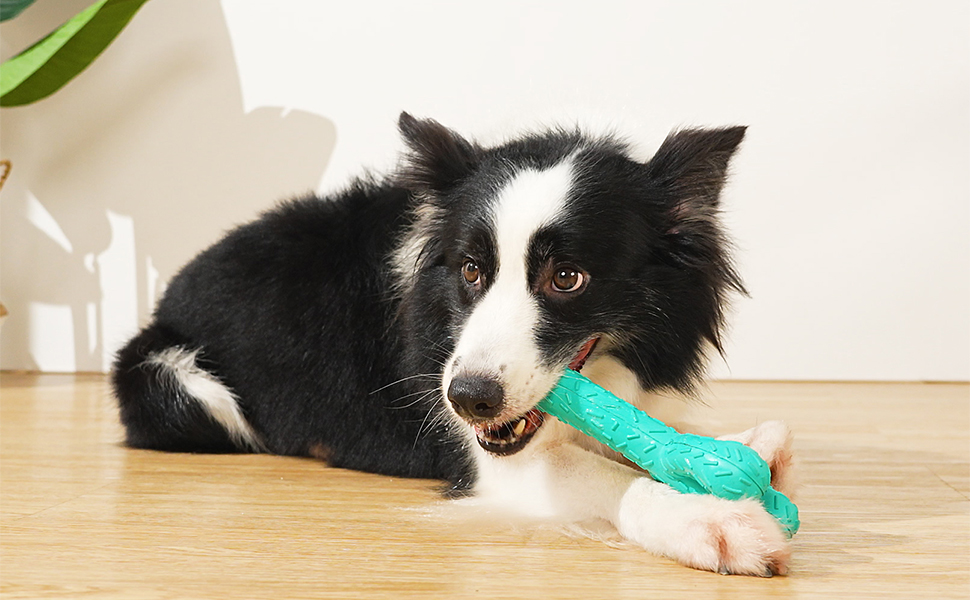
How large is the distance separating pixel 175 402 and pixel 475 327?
4.00 ft

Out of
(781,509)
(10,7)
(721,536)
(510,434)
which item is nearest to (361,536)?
(510,434)

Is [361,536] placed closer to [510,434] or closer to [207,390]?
[510,434]

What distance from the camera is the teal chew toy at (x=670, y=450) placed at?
151 centimetres

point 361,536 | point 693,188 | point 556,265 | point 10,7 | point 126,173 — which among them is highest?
point 10,7

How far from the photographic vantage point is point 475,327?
1.74 metres

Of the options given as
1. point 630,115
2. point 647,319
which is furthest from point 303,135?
point 647,319

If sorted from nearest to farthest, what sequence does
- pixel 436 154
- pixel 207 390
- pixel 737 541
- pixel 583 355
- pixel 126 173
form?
1. pixel 737 541
2. pixel 583 355
3. pixel 436 154
4. pixel 207 390
5. pixel 126 173

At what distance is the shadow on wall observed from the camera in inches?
184

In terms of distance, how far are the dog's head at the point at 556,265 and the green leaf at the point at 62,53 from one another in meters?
2.62

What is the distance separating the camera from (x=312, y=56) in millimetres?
4637

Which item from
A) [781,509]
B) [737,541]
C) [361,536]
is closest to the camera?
[737,541]

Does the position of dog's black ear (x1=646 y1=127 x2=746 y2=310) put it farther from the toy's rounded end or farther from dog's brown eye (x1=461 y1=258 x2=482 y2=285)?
the toy's rounded end

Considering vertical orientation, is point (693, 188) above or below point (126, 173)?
above

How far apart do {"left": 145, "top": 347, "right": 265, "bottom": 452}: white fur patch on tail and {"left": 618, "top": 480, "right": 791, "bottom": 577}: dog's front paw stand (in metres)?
1.46
